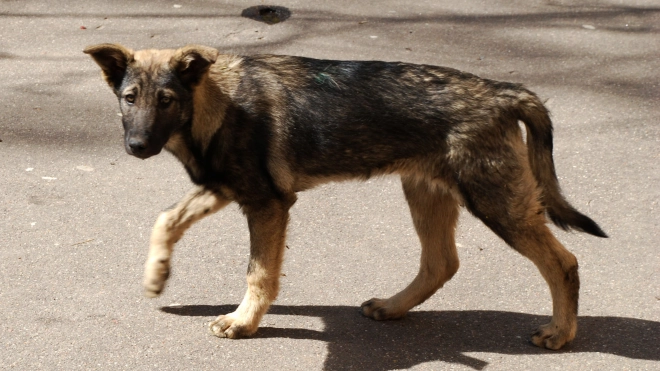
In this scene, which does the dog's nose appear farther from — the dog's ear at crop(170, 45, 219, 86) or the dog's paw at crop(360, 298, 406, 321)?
the dog's paw at crop(360, 298, 406, 321)

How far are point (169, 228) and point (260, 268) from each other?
56 cm

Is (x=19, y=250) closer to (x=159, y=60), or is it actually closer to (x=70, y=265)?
(x=70, y=265)

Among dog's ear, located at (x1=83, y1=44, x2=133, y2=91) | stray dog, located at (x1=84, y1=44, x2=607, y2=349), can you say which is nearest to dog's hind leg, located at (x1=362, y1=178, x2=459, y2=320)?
stray dog, located at (x1=84, y1=44, x2=607, y2=349)

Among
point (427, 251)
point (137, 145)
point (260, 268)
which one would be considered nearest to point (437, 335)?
point (427, 251)

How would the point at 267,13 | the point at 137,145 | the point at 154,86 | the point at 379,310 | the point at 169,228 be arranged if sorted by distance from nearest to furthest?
the point at 137,145, the point at 154,86, the point at 169,228, the point at 379,310, the point at 267,13

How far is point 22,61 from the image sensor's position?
8938mm

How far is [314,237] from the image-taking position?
619 centimetres

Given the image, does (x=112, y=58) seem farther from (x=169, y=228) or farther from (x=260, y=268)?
(x=260, y=268)

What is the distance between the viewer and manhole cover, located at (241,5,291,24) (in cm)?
991

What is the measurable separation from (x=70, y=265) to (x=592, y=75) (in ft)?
18.1

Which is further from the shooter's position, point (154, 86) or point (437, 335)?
point (437, 335)

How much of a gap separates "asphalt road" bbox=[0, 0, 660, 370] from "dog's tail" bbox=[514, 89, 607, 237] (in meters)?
0.66

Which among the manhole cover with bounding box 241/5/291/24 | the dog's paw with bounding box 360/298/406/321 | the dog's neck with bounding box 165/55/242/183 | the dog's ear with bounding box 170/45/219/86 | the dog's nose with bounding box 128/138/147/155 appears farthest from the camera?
the manhole cover with bounding box 241/5/291/24

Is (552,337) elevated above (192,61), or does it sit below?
below
